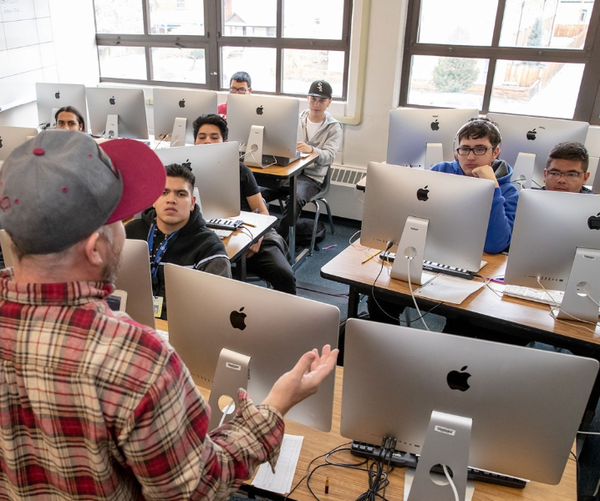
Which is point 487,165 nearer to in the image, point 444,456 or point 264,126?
point 264,126

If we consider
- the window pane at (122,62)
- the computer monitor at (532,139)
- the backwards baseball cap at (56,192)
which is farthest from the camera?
the window pane at (122,62)

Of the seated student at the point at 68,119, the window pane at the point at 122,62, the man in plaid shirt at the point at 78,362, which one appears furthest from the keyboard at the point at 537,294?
the window pane at the point at 122,62

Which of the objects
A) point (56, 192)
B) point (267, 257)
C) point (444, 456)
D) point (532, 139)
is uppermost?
point (56, 192)

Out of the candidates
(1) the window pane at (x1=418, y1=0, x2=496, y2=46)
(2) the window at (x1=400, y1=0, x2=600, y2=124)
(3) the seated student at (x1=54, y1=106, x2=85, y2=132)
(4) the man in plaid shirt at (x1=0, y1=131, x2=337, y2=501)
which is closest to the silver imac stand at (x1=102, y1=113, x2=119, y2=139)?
(3) the seated student at (x1=54, y1=106, x2=85, y2=132)

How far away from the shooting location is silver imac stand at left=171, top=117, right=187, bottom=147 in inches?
142

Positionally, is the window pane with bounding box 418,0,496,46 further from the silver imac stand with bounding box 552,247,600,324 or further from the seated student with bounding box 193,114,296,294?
the silver imac stand with bounding box 552,247,600,324

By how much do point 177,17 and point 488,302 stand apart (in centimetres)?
408

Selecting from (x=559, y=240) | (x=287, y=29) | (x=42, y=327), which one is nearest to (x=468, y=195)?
(x=559, y=240)

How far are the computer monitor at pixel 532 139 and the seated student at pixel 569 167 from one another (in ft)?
1.45

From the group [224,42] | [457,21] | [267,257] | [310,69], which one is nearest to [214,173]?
[267,257]

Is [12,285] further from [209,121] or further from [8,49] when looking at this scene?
[8,49]

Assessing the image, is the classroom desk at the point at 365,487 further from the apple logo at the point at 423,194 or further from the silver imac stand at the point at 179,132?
the silver imac stand at the point at 179,132

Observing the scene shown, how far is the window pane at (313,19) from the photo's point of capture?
4.21 meters

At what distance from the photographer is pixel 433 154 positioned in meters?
2.97
